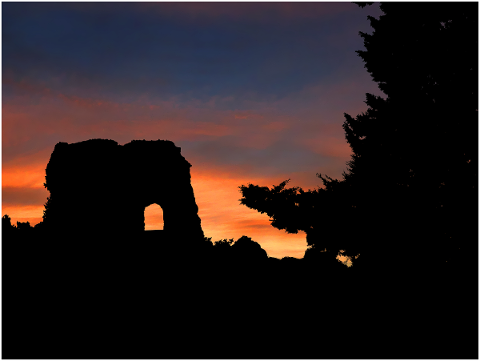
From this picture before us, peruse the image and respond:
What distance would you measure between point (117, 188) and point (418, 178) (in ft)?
53.9

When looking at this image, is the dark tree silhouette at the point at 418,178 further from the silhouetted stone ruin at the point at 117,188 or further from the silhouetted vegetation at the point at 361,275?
the silhouetted stone ruin at the point at 117,188

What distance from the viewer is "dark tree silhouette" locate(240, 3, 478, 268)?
30.4ft

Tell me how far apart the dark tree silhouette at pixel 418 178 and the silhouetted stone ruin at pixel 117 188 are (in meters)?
12.4

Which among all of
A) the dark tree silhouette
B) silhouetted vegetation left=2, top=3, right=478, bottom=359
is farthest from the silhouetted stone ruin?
the dark tree silhouette

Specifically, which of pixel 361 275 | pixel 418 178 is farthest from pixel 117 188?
pixel 418 178

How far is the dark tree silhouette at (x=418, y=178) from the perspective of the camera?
9266 mm

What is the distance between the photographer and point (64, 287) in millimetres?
10484

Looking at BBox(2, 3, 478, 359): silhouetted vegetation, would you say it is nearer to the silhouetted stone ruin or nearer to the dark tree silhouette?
the dark tree silhouette

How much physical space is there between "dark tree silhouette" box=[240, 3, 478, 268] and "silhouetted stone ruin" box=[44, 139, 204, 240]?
12.4 m

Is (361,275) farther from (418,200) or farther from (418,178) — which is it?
(418,178)

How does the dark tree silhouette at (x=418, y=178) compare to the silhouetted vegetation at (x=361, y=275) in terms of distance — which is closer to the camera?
the silhouetted vegetation at (x=361, y=275)

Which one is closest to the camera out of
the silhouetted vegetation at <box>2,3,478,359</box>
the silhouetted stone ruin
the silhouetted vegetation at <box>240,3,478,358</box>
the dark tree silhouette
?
the silhouetted vegetation at <box>2,3,478,359</box>

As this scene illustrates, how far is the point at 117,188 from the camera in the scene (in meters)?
20.2

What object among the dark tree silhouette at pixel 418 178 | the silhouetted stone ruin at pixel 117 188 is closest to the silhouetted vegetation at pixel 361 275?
the dark tree silhouette at pixel 418 178
